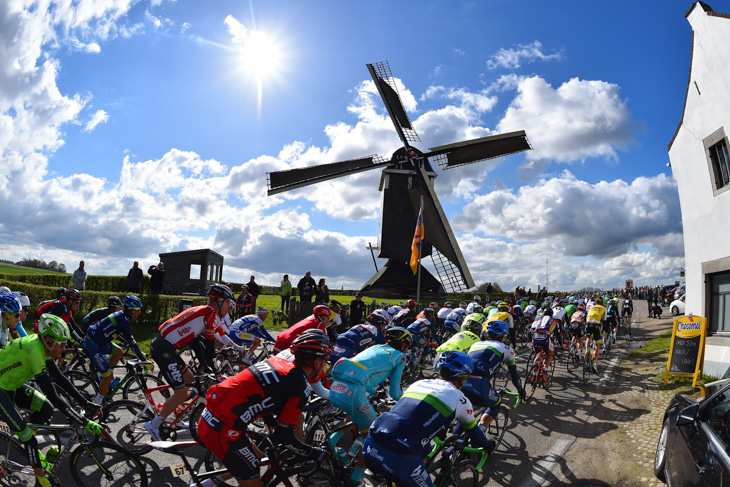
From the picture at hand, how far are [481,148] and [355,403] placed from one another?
28.0 meters

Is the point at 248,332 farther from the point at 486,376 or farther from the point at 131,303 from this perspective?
the point at 486,376

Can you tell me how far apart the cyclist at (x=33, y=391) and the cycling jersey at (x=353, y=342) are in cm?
362

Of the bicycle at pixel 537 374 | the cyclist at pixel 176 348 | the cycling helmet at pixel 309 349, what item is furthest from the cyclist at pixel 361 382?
the bicycle at pixel 537 374

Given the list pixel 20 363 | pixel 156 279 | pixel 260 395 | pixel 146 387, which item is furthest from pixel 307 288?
pixel 260 395

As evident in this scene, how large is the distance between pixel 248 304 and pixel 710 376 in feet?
42.8

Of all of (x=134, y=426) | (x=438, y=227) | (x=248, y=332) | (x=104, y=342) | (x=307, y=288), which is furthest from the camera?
(x=438, y=227)

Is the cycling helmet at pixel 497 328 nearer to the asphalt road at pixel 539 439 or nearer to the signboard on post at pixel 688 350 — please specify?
the asphalt road at pixel 539 439

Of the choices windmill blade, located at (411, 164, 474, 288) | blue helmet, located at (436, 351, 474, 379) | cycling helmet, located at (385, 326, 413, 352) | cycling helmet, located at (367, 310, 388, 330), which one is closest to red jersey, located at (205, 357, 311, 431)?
blue helmet, located at (436, 351, 474, 379)

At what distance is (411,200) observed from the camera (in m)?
27.7

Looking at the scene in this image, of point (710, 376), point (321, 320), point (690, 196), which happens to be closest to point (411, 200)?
point (690, 196)

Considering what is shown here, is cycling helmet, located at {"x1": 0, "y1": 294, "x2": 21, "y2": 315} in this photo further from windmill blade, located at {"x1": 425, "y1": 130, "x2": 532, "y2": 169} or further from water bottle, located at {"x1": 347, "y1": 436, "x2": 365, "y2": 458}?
windmill blade, located at {"x1": 425, "y1": 130, "x2": 532, "y2": 169}

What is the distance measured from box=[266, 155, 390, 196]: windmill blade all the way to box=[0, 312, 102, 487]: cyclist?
25275 mm

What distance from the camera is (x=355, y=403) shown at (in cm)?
467

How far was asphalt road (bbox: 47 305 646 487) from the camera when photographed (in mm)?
5039
